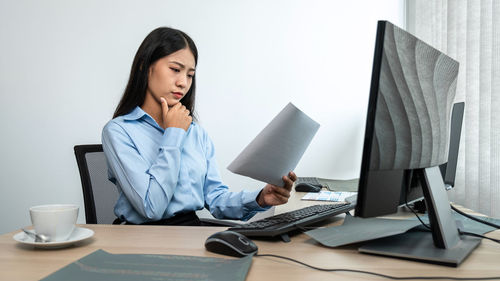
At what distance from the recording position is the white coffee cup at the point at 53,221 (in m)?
0.80

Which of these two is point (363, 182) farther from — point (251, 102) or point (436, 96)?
point (251, 102)

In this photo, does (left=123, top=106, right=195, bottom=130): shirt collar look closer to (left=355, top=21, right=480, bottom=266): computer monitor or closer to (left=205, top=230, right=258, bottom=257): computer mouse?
(left=205, top=230, right=258, bottom=257): computer mouse

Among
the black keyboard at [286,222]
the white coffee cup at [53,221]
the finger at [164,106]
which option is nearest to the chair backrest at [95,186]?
the finger at [164,106]

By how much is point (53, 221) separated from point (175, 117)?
1.98ft

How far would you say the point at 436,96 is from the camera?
31.6 inches

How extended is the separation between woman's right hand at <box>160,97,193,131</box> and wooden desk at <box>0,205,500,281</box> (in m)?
0.45

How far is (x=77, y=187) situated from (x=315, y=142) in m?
1.57

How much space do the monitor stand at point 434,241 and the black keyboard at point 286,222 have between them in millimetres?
173

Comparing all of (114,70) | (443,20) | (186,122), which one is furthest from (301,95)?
(186,122)

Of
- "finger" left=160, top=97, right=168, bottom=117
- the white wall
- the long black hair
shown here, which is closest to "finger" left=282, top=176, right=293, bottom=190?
"finger" left=160, top=97, right=168, bottom=117

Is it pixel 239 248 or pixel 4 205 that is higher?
pixel 239 248

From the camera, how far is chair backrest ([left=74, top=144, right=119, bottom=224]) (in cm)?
134

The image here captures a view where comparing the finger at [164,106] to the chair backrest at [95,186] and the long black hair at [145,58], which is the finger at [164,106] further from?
the chair backrest at [95,186]

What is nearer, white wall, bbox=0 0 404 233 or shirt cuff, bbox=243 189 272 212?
shirt cuff, bbox=243 189 272 212
